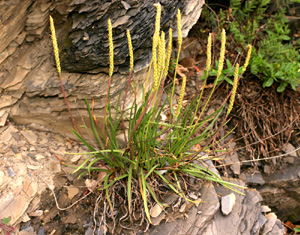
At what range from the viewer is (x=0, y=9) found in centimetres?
249

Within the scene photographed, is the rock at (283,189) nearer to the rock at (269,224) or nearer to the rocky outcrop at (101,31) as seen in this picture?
the rock at (269,224)

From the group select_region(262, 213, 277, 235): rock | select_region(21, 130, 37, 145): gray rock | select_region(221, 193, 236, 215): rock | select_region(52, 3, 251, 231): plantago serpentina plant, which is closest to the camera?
select_region(52, 3, 251, 231): plantago serpentina plant

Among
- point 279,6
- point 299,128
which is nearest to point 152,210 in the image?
point 299,128

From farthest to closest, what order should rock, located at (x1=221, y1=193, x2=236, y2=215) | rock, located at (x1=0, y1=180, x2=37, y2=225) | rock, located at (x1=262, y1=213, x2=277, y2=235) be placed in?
rock, located at (x1=262, y1=213, x2=277, y2=235), rock, located at (x1=221, y1=193, x2=236, y2=215), rock, located at (x1=0, y1=180, x2=37, y2=225)

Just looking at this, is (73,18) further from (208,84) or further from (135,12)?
(208,84)

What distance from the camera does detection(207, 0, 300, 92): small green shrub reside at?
3.73m

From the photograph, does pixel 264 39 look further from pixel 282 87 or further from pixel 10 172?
pixel 10 172

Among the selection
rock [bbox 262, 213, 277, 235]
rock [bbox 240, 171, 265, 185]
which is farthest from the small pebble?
rock [bbox 240, 171, 265, 185]

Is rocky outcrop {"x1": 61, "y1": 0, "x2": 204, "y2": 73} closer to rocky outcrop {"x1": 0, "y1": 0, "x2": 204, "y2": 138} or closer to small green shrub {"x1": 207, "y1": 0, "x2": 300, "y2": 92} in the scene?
rocky outcrop {"x1": 0, "y1": 0, "x2": 204, "y2": 138}

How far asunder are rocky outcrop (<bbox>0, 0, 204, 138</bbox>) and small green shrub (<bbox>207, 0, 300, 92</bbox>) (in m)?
1.29

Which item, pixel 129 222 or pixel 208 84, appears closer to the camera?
pixel 129 222

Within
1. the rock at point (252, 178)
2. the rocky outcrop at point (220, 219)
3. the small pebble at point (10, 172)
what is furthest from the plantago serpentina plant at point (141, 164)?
the rock at point (252, 178)

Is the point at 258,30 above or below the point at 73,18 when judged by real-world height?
below

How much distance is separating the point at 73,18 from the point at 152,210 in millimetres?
1773
